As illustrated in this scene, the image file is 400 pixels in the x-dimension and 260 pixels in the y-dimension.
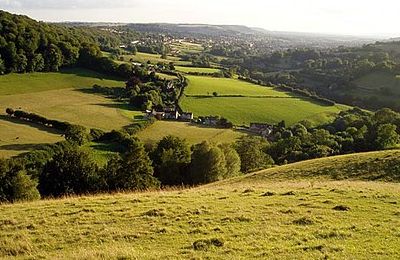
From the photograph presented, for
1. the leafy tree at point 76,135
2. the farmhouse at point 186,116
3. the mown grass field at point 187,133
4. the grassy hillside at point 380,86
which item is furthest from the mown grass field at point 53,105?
the grassy hillside at point 380,86

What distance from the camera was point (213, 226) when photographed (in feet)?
53.7

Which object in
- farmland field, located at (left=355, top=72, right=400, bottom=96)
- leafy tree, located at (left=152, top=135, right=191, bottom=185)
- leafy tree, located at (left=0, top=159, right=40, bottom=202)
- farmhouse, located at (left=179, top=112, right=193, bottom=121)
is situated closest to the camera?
leafy tree, located at (left=0, top=159, right=40, bottom=202)

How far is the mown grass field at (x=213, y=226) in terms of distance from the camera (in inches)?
524

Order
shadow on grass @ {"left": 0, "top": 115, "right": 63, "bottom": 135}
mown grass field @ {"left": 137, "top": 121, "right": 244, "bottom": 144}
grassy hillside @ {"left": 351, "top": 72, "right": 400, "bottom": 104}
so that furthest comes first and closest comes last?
grassy hillside @ {"left": 351, "top": 72, "right": 400, "bottom": 104} < mown grass field @ {"left": 137, "top": 121, "right": 244, "bottom": 144} < shadow on grass @ {"left": 0, "top": 115, "right": 63, "bottom": 135}

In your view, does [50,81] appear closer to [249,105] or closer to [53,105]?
[53,105]

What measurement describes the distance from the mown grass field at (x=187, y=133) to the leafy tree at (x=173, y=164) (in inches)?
603

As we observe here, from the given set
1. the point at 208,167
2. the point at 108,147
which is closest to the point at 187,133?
the point at 108,147

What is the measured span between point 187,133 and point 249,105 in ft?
94.9

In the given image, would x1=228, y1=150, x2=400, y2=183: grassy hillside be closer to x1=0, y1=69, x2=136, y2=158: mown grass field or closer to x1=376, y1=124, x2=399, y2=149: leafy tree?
x1=376, y1=124, x2=399, y2=149: leafy tree

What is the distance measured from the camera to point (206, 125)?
287 feet

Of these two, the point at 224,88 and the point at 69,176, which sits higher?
the point at 224,88

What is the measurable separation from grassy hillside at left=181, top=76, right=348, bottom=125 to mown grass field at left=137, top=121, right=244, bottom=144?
10.4 meters

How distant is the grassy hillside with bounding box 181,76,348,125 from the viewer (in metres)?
97.4

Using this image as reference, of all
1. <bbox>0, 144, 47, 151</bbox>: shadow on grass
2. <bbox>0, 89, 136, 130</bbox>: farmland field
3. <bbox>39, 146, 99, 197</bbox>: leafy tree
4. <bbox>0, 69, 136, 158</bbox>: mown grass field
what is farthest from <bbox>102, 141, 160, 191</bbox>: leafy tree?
<bbox>0, 89, 136, 130</bbox>: farmland field
